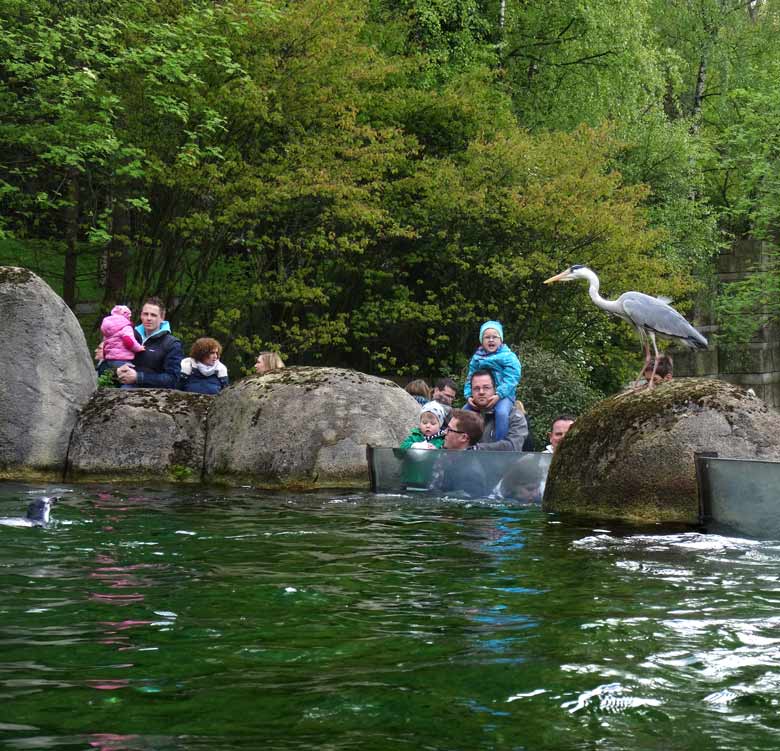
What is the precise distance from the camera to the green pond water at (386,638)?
14.0ft

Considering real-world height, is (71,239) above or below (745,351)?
above

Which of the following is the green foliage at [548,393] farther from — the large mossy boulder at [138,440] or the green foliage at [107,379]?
the large mossy boulder at [138,440]

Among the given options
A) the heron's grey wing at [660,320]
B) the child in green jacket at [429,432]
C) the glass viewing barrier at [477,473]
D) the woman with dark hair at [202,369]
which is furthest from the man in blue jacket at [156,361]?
the heron's grey wing at [660,320]

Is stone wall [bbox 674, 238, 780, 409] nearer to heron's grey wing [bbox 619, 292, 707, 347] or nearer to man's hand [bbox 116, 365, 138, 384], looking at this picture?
man's hand [bbox 116, 365, 138, 384]

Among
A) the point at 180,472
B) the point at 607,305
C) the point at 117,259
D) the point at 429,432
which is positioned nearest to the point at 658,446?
the point at 607,305

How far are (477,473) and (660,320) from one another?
2.22 m

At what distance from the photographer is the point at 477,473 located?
38.4 feet

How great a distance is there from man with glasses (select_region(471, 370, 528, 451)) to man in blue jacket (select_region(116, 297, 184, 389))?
14.0 feet

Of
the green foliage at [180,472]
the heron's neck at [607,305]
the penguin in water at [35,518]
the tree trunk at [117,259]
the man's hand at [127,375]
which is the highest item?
the tree trunk at [117,259]

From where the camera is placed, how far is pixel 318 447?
13617 millimetres

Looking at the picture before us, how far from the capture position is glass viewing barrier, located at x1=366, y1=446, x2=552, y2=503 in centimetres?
1162

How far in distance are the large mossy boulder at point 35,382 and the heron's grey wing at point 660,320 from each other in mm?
6481

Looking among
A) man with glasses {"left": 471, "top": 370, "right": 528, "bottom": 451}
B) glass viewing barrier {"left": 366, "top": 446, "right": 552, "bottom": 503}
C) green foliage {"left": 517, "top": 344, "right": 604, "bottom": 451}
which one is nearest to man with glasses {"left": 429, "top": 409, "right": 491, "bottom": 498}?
glass viewing barrier {"left": 366, "top": 446, "right": 552, "bottom": 503}

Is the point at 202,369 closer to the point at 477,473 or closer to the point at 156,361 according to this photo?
the point at 156,361
